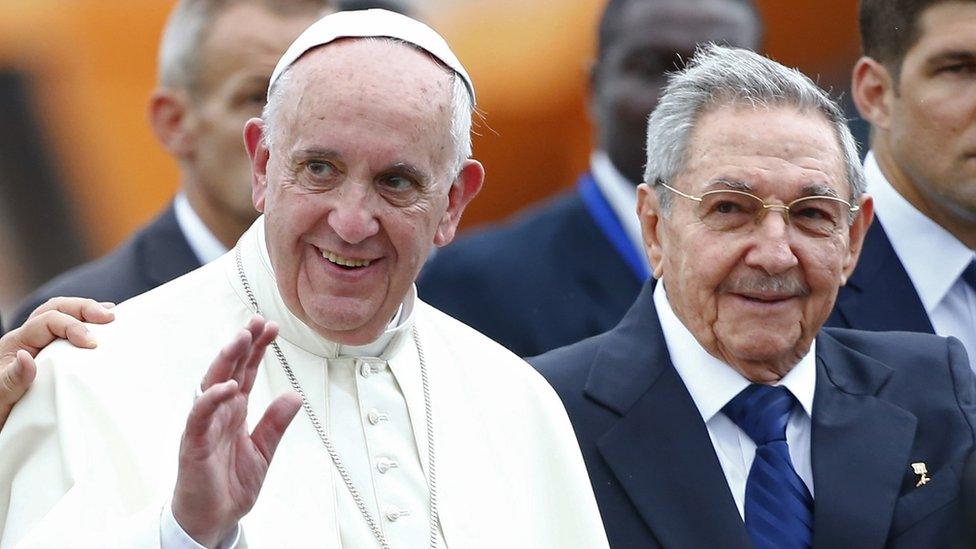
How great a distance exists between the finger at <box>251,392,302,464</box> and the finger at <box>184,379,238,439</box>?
0.40 feet

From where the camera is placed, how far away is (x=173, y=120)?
21.5 ft

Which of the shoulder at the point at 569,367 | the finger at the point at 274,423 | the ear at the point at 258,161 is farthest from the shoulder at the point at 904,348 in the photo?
the finger at the point at 274,423

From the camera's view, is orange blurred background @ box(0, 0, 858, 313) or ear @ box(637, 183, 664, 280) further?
orange blurred background @ box(0, 0, 858, 313)

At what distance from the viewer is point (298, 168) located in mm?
3988

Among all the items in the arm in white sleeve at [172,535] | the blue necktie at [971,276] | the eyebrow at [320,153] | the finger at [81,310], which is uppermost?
the blue necktie at [971,276]

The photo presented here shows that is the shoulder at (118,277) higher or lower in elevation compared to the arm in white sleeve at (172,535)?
higher

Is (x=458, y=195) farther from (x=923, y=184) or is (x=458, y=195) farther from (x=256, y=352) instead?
(x=923, y=184)

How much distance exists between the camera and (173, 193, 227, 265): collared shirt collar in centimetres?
625

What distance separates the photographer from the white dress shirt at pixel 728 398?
177 inches

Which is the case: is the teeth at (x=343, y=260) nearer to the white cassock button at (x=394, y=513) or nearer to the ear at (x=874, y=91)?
the white cassock button at (x=394, y=513)

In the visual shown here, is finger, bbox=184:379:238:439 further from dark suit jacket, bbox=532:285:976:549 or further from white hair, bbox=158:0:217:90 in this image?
white hair, bbox=158:0:217:90

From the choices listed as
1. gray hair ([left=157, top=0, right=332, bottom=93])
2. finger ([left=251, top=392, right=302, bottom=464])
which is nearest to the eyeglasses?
finger ([left=251, top=392, right=302, bottom=464])

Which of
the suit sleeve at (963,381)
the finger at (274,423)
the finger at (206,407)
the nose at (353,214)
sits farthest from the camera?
the suit sleeve at (963,381)

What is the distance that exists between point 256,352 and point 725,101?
1.53m
